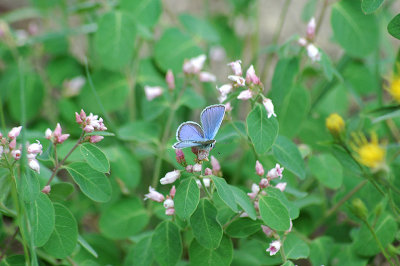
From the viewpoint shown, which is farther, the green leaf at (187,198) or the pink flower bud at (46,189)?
the pink flower bud at (46,189)

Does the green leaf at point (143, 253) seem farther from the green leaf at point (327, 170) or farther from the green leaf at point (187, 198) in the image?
the green leaf at point (327, 170)

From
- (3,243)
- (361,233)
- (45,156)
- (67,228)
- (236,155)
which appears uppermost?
(45,156)

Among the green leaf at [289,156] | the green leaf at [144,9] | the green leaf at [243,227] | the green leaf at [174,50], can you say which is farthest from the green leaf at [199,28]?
the green leaf at [243,227]

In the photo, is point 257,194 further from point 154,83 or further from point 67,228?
point 154,83

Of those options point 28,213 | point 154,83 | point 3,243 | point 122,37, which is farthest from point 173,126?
point 28,213

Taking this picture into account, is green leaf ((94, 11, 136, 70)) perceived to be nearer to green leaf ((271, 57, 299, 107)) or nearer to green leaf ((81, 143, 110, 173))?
green leaf ((271, 57, 299, 107))

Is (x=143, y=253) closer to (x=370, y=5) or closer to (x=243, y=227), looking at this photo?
(x=243, y=227)

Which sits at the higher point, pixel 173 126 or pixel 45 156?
pixel 45 156

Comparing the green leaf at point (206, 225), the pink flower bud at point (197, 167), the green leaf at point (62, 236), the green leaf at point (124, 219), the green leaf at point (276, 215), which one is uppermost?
the pink flower bud at point (197, 167)
